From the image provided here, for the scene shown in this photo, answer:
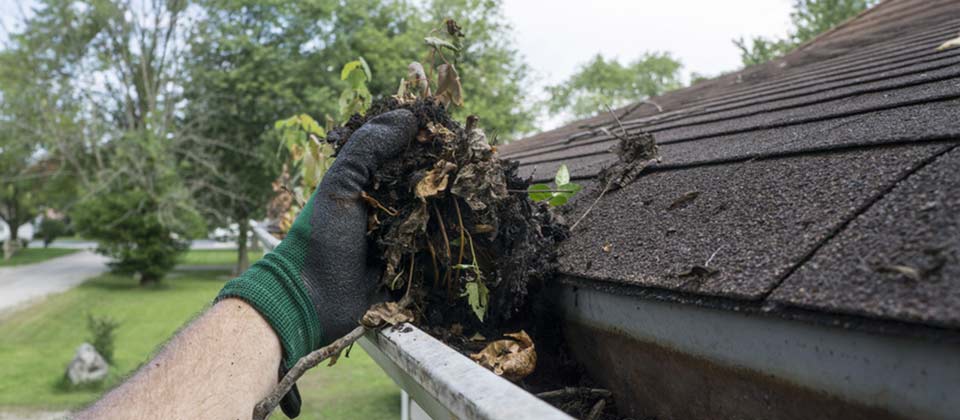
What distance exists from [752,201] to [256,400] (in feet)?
3.23

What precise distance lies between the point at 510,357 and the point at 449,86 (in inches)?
33.0

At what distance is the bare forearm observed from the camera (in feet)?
3.68

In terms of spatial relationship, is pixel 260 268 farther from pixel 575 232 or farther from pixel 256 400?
pixel 575 232

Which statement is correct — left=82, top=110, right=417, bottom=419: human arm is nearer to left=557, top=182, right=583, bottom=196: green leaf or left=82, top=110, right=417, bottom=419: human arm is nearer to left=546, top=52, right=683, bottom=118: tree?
left=557, top=182, right=583, bottom=196: green leaf

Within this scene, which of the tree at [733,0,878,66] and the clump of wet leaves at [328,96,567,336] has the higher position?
the tree at [733,0,878,66]

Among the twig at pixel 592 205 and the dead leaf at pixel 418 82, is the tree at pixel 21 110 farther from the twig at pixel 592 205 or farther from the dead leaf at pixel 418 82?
the twig at pixel 592 205

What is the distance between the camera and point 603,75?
3875 cm

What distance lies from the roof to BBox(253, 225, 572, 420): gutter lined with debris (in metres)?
0.30

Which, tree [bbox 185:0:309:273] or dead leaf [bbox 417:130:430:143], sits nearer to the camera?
dead leaf [bbox 417:130:430:143]

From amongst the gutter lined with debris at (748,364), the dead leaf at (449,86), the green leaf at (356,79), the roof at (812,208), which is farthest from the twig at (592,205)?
the green leaf at (356,79)

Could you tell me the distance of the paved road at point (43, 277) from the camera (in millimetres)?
16609

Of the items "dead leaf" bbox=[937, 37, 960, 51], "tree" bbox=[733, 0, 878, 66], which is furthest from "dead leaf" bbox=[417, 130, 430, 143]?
"tree" bbox=[733, 0, 878, 66]

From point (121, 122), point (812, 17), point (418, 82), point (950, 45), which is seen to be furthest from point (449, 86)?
point (121, 122)

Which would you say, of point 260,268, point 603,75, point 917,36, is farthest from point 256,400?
point 603,75
